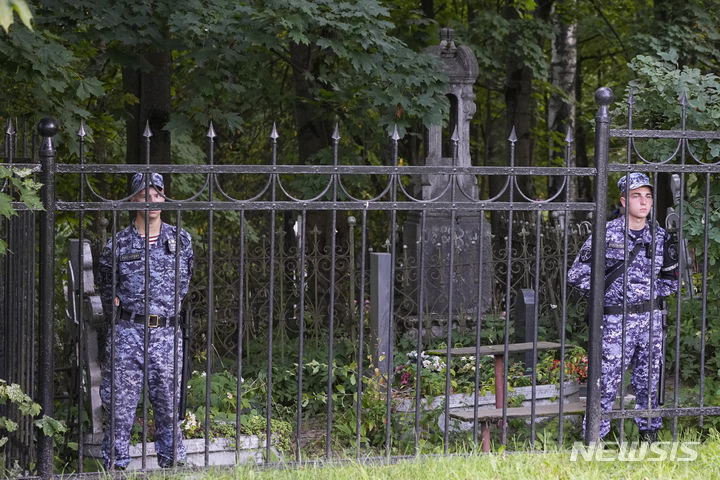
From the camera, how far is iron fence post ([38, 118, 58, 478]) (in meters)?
4.85

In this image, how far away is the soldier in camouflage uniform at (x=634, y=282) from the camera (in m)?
6.17

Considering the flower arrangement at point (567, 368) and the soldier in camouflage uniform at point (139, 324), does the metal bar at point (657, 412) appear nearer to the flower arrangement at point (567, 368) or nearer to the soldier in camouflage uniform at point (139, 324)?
the flower arrangement at point (567, 368)

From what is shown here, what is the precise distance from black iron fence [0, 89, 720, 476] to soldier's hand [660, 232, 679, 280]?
13cm

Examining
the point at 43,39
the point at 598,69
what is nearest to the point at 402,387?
the point at 43,39

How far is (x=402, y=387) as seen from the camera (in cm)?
Answer: 774

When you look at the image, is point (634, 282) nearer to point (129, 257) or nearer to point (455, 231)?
point (129, 257)

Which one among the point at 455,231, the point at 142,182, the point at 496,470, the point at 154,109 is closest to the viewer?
the point at 496,470

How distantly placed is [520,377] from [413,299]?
2.69 meters

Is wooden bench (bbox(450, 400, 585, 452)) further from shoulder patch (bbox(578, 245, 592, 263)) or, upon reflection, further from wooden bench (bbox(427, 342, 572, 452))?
shoulder patch (bbox(578, 245, 592, 263))

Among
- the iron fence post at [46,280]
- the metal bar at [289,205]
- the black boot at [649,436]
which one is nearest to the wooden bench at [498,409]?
the black boot at [649,436]

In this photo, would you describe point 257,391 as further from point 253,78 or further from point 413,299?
point 253,78

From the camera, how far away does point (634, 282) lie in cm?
622

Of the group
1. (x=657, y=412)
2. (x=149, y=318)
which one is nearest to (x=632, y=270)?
(x=657, y=412)

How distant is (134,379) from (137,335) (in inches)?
10.8
